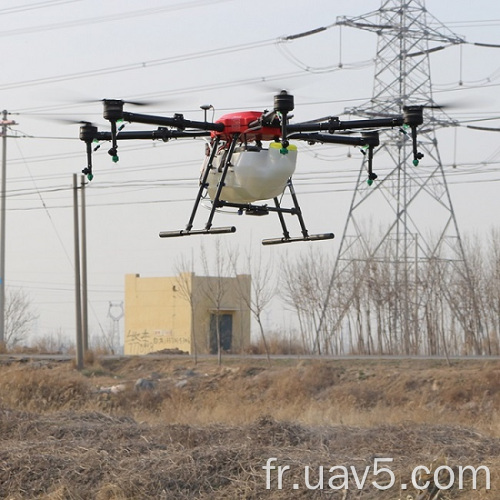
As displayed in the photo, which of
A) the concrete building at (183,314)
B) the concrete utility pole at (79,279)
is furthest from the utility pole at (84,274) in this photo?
the concrete building at (183,314)

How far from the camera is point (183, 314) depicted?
56406 mm

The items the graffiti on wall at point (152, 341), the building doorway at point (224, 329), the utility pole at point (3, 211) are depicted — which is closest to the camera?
A: the utility pole at point (3, 211)

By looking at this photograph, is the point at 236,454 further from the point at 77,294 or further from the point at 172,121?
the point at 77,294

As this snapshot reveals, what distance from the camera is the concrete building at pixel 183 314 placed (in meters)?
54.2

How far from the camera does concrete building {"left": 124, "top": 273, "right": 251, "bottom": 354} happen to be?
178 ft

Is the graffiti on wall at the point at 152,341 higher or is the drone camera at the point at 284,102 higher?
the drone camera at the point at 284,102

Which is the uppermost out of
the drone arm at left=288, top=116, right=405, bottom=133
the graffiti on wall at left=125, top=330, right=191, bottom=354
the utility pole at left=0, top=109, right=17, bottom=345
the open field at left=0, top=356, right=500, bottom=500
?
the utility pole at left=0, top=109, right=17, bottom=345

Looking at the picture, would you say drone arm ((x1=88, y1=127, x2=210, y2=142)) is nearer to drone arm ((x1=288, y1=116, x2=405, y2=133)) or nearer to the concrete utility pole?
drone arm ((x1=288, y1=116, x2=405, y2=133))

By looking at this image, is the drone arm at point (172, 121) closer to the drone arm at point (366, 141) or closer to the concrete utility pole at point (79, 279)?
the drone arm at point (366, 141)

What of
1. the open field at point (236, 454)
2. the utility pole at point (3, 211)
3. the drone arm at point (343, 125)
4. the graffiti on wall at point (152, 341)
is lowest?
the open field at point (236, 454)

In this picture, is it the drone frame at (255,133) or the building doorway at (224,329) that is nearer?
the drone frame at (255,133)

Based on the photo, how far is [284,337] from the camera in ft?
160

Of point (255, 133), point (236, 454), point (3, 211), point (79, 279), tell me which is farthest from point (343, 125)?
point (3, 211)

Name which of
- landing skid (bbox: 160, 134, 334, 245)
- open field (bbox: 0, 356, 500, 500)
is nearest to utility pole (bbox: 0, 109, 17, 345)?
open field (bbox: 0, 356, 500, 500)
